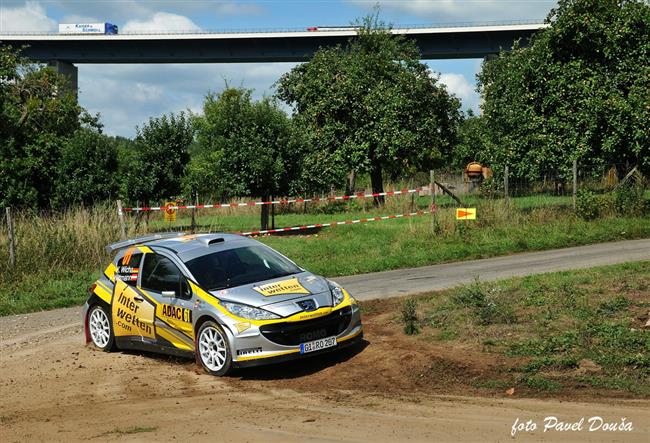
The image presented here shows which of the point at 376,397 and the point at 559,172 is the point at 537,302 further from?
the point at 559,172

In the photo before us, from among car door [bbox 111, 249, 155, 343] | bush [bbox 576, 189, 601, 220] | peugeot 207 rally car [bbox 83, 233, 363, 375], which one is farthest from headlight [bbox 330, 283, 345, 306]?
bush [bbox 576, 189, 601, 220]

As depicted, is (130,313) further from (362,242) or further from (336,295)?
(362,242)

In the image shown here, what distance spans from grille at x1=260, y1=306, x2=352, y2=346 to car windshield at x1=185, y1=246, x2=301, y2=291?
3.46ft

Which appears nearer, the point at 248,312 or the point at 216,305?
the point at 248,312

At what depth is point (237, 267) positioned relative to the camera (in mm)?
10469

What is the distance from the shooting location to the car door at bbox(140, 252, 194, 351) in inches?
391

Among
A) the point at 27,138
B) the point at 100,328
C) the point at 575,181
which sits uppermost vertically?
the point at 27,138

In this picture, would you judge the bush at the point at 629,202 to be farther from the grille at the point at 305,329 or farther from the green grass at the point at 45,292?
the grille at the point at 305,329

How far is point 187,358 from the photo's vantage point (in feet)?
34.3

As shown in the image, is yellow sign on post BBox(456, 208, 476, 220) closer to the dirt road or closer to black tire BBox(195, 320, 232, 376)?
the dirt road

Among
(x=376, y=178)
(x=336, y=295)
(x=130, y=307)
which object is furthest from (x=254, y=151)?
(x=336, y=295)

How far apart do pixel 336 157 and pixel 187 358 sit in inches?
1163

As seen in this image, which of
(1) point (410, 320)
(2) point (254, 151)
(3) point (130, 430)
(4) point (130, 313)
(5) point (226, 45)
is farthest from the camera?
(5) point (226, 45)

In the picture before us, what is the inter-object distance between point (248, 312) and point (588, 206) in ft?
55.0
